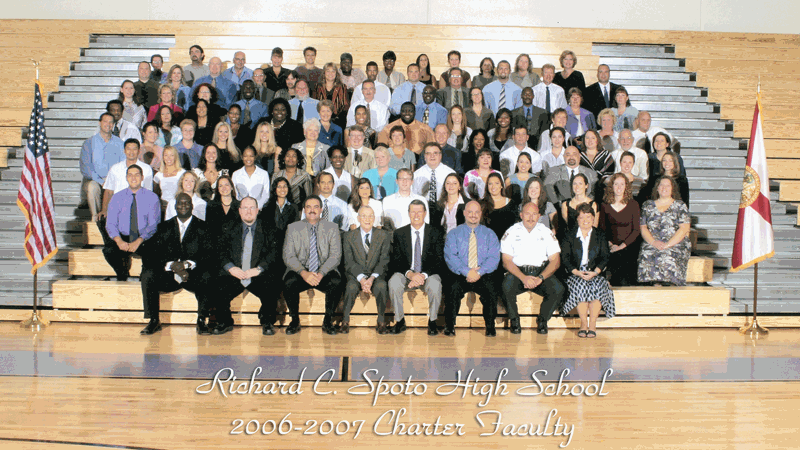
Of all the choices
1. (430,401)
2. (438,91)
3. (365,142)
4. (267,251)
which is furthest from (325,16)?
(430,401)

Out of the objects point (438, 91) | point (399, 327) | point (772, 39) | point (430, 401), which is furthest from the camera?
point (772, 39)

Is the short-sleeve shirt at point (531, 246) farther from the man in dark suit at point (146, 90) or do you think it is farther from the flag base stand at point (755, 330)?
the man in dark suit at point (146, 90)

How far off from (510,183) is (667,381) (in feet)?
9.05

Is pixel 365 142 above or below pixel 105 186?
above

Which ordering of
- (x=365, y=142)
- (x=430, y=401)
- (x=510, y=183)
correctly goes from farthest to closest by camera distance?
1. (x=365, y=142)
2. (x=510, y=183)
3. (x=430, y=401)

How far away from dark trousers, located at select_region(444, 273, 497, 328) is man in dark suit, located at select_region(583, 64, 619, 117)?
3.45 metres

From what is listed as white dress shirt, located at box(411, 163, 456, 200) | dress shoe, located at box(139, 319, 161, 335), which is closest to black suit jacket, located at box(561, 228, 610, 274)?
white dress shirt, located at box(411, 163, 456, 200)

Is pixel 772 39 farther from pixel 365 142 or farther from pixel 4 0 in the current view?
pixel 4 0

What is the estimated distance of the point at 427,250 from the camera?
21.3 ft

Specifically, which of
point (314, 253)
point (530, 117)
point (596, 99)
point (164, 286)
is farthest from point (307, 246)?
point (596, 99)

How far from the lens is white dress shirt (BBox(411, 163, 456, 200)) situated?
7.21m

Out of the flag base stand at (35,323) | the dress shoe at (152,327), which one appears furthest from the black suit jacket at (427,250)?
the flag base stand at (35,323)

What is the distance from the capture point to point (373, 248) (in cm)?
645

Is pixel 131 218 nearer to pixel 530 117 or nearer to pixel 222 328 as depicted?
pixel 222 328
